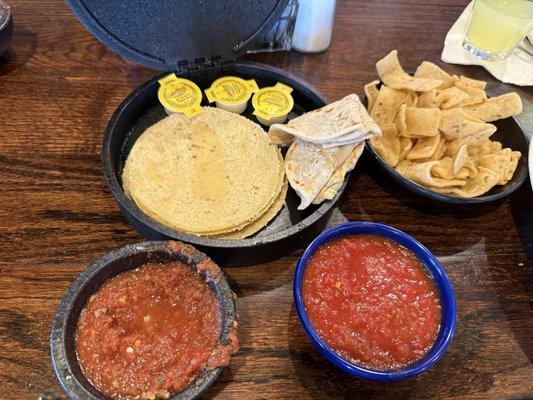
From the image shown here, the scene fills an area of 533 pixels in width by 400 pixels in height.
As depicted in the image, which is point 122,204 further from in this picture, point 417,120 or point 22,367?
point 417,120

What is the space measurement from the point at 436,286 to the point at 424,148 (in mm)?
516

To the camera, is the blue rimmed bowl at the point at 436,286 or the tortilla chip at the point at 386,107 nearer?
the blue rimmed bowl at the point at 436,286

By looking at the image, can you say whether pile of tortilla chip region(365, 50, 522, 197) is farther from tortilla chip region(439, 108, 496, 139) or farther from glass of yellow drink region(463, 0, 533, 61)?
glass of yellow drink region(463, 0, 533, 61)

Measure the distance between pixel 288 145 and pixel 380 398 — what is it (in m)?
0.84

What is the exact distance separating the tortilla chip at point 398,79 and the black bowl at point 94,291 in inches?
36.9

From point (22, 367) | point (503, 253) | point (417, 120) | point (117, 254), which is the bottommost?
point (22, 367)

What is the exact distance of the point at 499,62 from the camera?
6.97 ft

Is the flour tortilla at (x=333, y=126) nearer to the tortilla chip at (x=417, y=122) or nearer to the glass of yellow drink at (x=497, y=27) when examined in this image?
the tortilla chip at (x=417, y=122)

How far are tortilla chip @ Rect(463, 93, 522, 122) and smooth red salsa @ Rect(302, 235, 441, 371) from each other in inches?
25.7

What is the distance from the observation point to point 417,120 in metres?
1.56

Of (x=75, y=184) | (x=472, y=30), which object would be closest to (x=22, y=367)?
(x=75, y=184)

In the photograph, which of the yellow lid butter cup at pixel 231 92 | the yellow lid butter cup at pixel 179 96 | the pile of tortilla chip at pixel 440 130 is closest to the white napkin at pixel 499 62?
the pile of tortilla chip at pixel 440 130

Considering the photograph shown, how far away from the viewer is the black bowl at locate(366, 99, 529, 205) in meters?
1.49

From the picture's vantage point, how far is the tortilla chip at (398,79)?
165 centimetres
